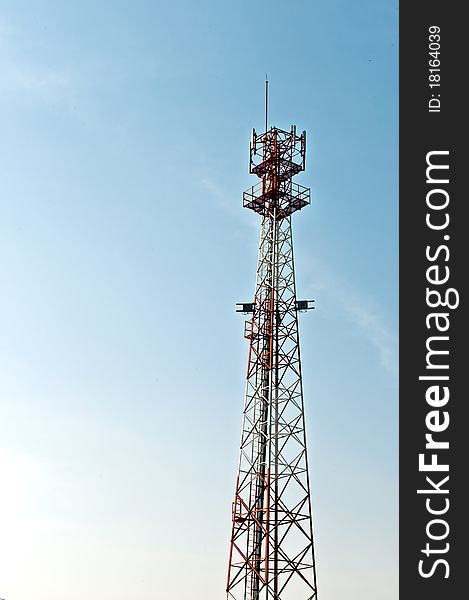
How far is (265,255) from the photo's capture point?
51500 mm

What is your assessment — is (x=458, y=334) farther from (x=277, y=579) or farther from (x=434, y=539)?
(x=277, y=579)

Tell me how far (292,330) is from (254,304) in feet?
10.6

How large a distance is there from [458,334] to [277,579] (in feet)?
78.6

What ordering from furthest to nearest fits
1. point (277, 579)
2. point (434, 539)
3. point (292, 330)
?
point (292, 330)
point (277, 579)
point (434, 539)

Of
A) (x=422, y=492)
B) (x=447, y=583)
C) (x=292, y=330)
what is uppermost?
(x=292, y=330)

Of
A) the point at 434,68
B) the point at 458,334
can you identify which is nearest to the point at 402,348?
the point at 458,334

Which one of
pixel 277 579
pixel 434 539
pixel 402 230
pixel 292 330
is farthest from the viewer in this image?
pixel 292 330

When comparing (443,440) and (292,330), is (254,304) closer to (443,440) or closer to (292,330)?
(292,330)

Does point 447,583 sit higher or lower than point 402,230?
lower

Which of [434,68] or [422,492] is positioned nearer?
[422,492]

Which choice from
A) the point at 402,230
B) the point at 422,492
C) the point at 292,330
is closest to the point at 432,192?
the point at 402,230

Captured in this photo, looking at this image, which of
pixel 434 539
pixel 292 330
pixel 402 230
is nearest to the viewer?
pixel 434 539

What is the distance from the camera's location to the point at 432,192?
2764 centimetres

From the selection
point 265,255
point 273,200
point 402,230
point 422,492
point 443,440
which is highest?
point 273,200
